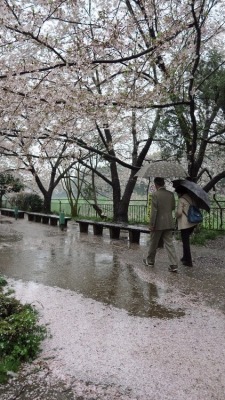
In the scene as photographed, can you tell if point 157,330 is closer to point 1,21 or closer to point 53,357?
point 53,357

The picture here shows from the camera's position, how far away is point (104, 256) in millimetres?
7980

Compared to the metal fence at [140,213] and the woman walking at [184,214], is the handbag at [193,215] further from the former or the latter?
the metal fence at [140,213]

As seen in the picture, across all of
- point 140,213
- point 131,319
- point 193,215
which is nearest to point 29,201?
point 140,213

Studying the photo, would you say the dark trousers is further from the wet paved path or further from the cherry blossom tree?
the cherry blossom tree

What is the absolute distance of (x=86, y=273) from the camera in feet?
20.6

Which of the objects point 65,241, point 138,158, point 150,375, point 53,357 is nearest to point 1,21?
point 53,357

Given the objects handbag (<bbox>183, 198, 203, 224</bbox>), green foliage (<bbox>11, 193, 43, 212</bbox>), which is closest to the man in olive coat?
handbag (<bbox>183, 198, 203, 224</bbox>)

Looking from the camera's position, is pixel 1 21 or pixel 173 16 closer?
pixel 1 21

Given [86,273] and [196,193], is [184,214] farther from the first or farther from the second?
[86,273]

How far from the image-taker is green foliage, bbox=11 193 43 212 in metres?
21.3

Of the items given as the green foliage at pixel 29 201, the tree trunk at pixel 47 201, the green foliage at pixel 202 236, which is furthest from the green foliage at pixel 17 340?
the green foliage at pixel 29 201

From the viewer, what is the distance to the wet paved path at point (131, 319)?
9.03 feet

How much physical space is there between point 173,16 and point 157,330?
6.34 metres

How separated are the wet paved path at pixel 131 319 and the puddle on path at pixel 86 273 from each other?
0.6 inches
